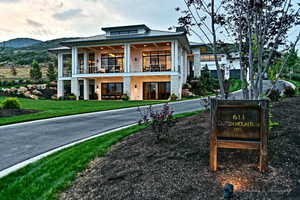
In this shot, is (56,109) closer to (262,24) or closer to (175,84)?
(175,84)

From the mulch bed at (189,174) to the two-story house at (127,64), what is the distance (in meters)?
18.7

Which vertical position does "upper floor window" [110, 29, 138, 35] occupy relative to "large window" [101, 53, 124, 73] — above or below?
above

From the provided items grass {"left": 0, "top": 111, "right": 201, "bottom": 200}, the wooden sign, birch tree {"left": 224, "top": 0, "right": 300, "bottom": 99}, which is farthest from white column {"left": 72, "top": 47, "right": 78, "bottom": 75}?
the wooden sign

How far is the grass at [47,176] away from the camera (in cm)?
321

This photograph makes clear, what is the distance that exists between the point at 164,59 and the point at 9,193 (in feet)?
78.1

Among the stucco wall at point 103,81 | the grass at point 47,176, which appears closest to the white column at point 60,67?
the stucco wall at point 103,81

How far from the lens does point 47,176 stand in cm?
376

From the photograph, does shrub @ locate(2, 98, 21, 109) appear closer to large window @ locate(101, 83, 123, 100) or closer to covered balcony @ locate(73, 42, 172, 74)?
covered balcony @ locate(73, 42, 172, 74)

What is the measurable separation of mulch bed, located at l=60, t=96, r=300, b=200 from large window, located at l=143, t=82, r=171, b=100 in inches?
826

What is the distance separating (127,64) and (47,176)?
69.0 feet

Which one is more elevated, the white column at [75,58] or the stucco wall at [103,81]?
the white column at [75,58]

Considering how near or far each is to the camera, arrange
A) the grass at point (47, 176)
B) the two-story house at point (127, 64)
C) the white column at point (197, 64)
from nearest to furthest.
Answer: the grass at point (47, 176), the two-story house at point (127, 64), the white column at point (197, 64)

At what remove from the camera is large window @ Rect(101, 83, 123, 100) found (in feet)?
87.9

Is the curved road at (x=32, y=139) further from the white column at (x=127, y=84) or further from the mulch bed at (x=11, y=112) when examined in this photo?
the white column at (x=127, y=84)
